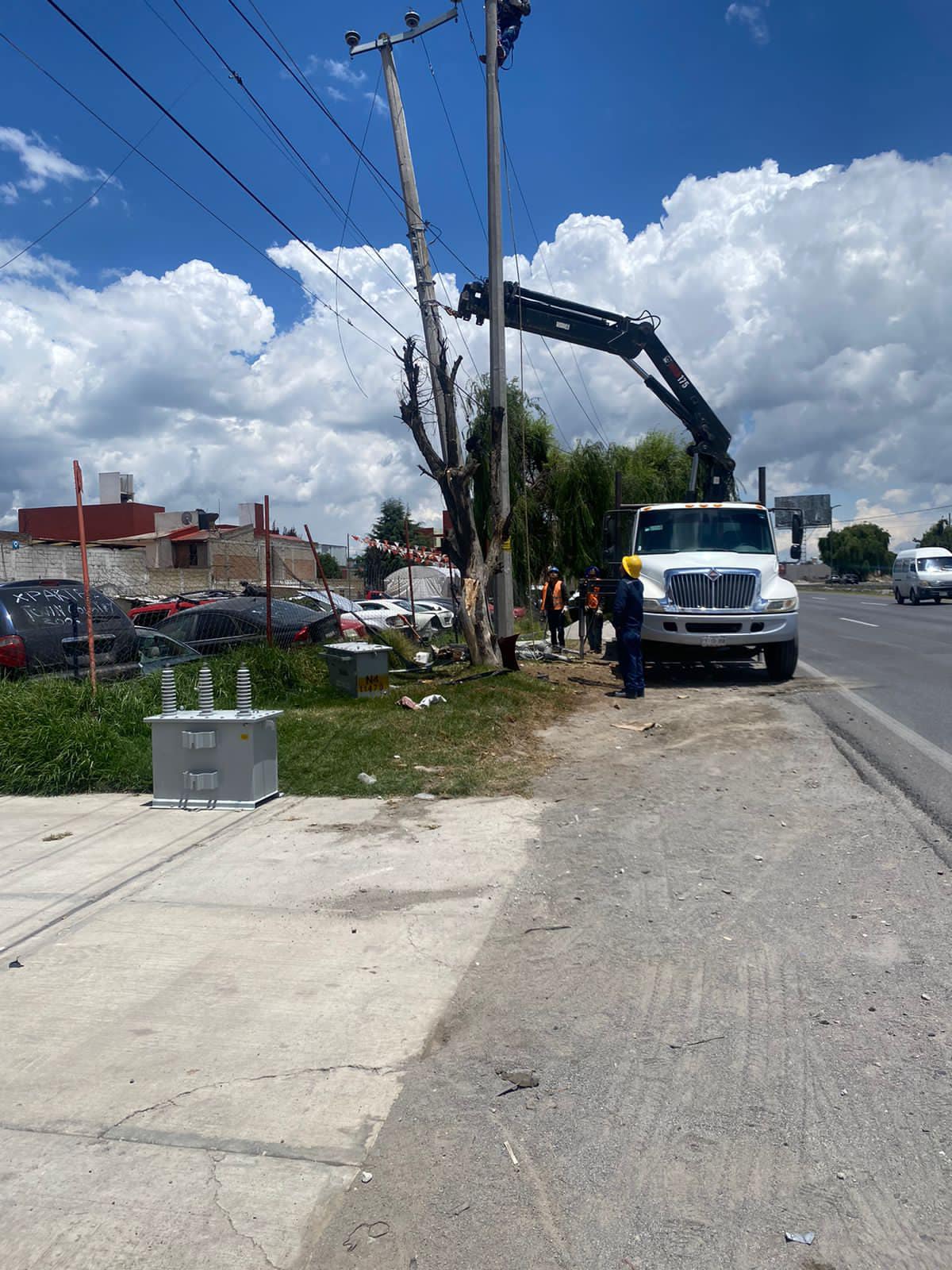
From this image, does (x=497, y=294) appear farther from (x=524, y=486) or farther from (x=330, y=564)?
(x=330, y=564)

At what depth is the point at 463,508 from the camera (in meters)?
14.0

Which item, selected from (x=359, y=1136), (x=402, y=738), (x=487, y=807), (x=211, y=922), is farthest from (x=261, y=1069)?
(x=402, y=738)

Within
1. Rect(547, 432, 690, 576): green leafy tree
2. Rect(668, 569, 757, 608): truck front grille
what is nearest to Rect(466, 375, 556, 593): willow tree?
Rect(547, 432, 690, 576): green leafy tree

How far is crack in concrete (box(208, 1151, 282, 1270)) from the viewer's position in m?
2.67

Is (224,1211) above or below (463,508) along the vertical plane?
below

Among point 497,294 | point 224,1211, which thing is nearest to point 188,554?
point 497,294

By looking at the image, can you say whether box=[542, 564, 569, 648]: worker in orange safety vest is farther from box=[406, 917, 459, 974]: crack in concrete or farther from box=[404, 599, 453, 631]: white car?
box=[406, 917, 459, 974]: crack in concrete

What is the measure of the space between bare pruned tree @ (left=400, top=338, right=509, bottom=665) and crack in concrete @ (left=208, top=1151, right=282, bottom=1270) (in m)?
11.0

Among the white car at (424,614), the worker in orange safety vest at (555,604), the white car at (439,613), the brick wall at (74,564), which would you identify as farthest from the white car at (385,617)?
the brick wall at (74,564)

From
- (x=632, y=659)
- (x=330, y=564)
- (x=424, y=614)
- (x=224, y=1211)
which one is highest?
(x=330, y=564)

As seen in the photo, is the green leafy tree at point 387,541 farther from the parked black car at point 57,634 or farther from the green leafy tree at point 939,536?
the green leafy tree at point 939,536

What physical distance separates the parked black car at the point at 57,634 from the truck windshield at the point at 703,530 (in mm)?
7565

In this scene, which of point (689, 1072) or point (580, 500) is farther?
point (580, 500)

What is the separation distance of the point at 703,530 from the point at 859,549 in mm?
110239
